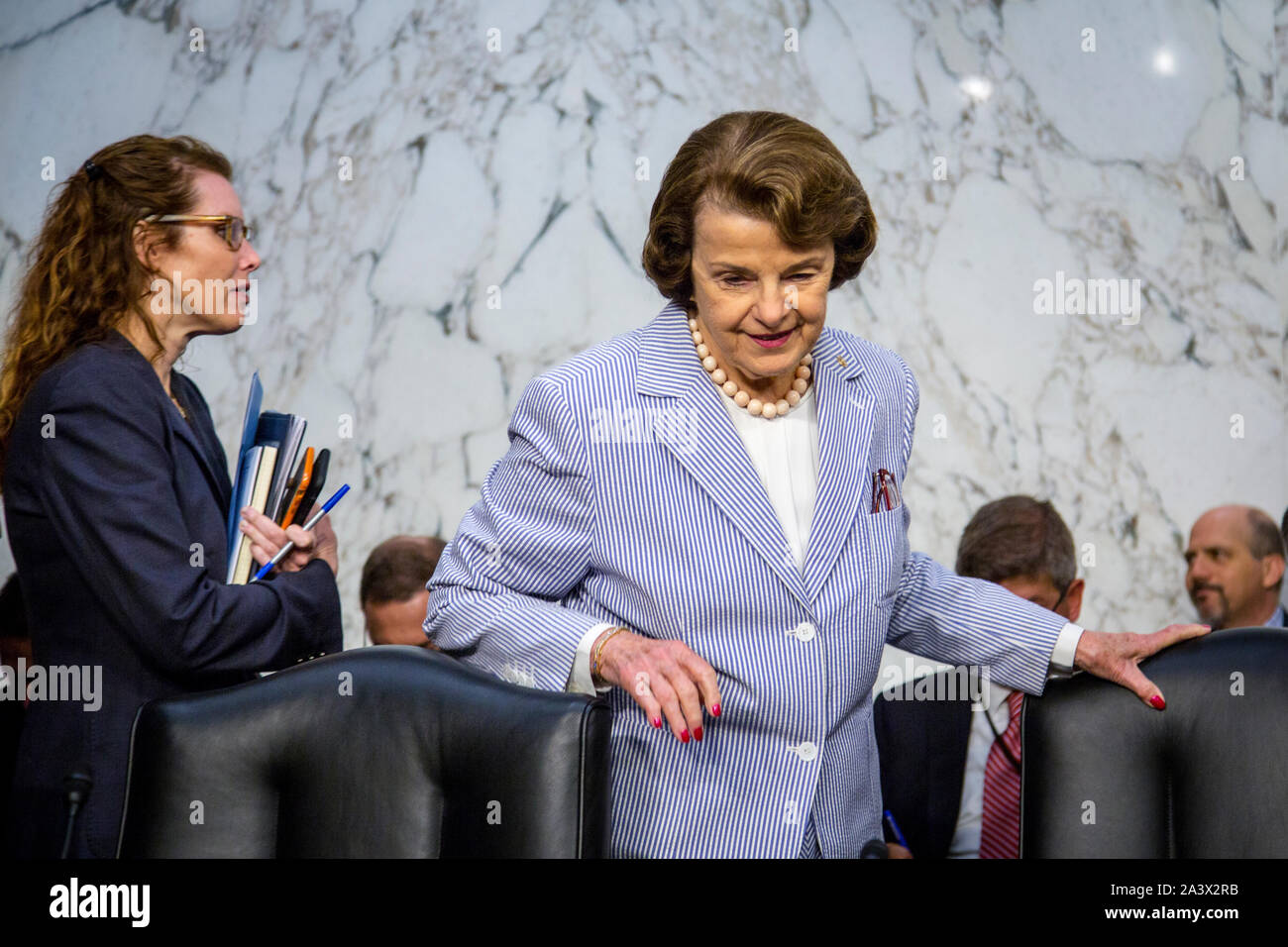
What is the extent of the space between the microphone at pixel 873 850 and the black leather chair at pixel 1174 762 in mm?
164

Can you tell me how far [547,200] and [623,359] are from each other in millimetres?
1956

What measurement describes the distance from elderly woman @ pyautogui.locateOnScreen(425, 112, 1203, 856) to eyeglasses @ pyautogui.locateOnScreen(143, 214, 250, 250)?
68 cm

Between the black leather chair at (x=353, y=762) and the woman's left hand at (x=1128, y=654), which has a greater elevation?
the woman's left hand at (x=1128, y=654)

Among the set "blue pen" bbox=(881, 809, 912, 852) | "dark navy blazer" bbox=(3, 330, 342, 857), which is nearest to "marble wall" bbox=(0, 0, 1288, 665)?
"blue pen" bbox=(881, 809, 912, 852)

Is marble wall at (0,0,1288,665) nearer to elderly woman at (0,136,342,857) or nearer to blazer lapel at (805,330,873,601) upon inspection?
elderly woman at (0,136,342,857)

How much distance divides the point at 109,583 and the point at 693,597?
0.77 metres

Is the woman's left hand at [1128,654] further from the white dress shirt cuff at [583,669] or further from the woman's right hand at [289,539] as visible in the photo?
the woman's right hand at [289,539]

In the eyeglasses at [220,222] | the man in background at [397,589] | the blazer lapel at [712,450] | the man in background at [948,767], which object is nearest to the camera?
the blazer lapel at [712,450]

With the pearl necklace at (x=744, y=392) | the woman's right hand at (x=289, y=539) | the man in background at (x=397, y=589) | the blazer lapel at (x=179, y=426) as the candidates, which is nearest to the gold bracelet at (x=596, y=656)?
the pearl necklace at (x=744, y=392)

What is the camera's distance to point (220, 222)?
2.15 meters

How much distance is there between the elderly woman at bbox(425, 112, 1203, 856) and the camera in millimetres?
1651

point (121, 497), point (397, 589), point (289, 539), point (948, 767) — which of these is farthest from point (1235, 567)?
point (121, 497)

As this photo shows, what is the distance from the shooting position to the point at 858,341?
195 centimetres

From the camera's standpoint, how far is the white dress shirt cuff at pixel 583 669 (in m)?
1.60
